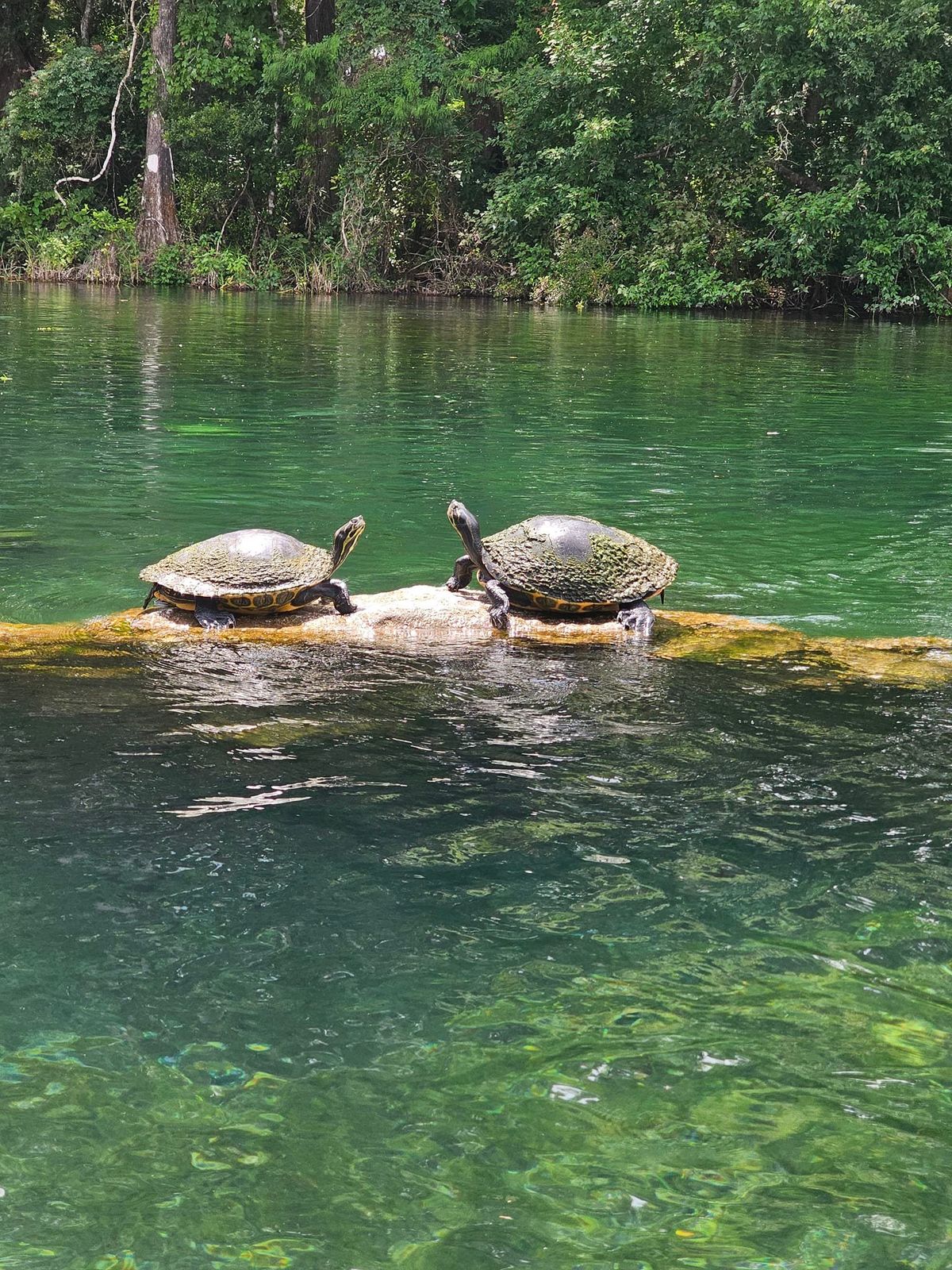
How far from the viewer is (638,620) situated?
705 cm

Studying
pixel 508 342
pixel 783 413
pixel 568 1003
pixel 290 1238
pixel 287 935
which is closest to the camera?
pixel 290 1238

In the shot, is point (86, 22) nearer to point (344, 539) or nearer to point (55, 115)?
point (55, 115)

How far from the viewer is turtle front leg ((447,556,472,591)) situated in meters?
7.38

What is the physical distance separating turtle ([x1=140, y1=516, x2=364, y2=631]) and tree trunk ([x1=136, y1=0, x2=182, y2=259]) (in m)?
32.8

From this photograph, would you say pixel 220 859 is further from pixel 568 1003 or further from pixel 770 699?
pixel 770 699

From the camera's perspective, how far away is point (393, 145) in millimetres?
35469

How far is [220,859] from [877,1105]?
210 cm

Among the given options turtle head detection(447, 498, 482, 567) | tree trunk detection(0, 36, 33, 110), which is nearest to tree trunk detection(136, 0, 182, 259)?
tree trunk detection(0, 36, 33, 110)

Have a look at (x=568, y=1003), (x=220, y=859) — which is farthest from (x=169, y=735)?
(x=568, y=1003)

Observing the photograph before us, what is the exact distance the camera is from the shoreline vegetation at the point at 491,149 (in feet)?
96.6

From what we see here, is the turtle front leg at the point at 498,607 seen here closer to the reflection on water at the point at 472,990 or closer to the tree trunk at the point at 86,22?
the reflection on water at the point at 472,990

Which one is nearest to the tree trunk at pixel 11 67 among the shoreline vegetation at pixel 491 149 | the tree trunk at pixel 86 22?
the shoreline vegetation at pixel 491 149

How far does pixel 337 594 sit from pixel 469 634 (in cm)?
74

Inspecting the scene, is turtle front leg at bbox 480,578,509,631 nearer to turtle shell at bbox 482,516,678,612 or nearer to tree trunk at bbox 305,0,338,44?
A: turtle shell at bbox 482,516,678,612
